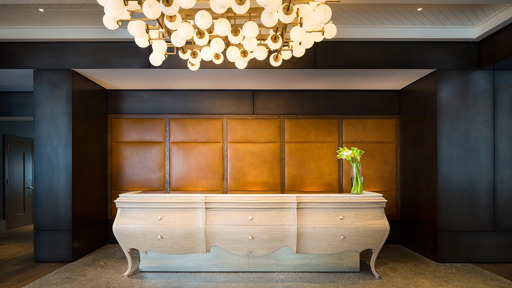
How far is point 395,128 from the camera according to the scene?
572cm

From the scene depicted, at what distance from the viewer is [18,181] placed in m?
7.54

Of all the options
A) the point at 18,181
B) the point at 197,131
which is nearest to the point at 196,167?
the point at 197,131

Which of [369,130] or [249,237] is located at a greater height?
[369,130]

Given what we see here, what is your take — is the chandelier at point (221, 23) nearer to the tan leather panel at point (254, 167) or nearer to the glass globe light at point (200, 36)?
the glass globe light at point (200, 36)

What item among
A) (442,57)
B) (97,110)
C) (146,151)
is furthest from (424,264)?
(97,110)

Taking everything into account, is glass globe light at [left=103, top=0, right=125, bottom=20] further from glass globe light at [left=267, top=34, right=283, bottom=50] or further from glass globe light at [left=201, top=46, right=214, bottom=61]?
glass globe light at [left=267, top=34, right=283, bottom=50]

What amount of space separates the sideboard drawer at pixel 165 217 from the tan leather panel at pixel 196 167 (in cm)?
185

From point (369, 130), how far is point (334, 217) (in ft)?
7.73

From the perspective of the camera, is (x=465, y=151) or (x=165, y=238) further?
(x=465, y=151)

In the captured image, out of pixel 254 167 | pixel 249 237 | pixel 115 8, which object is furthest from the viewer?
pixel 254 167

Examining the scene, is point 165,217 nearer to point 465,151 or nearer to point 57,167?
point 57,167

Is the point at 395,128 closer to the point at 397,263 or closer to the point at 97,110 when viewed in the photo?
the point at 397,263

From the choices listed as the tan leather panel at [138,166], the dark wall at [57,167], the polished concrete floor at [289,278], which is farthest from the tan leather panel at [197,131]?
the polished concrete floor at [289,278]

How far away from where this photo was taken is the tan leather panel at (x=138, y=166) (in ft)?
18.6
